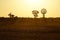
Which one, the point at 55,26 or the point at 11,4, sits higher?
the point at 11,4

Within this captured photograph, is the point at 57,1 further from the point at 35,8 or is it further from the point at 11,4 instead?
the point at 11,4

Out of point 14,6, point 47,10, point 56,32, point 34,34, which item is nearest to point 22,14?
point 14,6

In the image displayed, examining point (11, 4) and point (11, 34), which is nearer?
point (11, 34)

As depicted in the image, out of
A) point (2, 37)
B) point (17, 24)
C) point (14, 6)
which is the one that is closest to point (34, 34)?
point (17, 24)

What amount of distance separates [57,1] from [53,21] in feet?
1.93

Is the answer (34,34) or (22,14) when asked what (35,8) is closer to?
(22,14)

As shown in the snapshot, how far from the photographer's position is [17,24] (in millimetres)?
1810

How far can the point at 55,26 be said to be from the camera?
1.77m

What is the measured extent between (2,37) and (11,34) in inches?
5.6

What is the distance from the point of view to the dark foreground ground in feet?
5.80

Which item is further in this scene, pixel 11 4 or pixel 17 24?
pixel 11 4

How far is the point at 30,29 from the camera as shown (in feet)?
5.85

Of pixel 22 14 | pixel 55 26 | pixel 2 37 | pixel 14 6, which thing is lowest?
pixel 2 37

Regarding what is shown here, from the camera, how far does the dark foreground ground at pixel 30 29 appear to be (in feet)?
5.80
